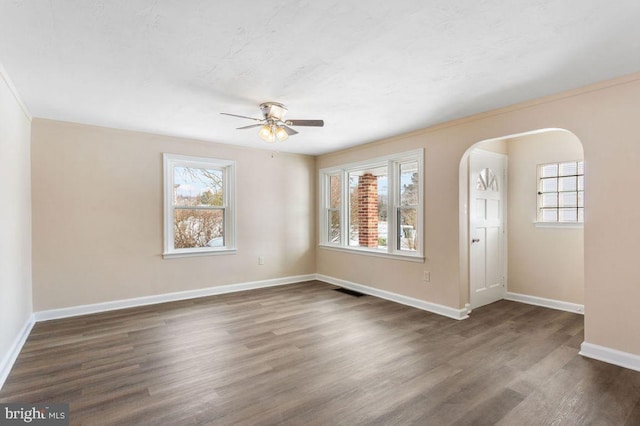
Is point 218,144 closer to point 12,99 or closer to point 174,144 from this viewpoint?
point 174,144

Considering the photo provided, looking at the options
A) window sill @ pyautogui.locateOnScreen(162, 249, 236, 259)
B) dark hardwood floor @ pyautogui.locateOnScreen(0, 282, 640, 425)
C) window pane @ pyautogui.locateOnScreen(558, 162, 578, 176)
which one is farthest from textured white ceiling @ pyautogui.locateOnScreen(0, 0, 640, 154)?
dark hardwood floor @ pyautogui.locateOnScreen(0, 282, 640, 425)

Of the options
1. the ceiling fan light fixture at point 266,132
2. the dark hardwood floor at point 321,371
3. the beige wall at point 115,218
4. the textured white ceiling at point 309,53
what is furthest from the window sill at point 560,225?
the beige wall at point 115,218

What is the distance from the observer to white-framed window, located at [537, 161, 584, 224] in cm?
420

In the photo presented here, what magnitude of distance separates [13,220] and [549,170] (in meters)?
6.18

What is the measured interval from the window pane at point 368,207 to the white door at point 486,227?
49.8 inches

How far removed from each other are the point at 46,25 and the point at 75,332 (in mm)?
3045

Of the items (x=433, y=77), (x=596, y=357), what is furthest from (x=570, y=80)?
(x=596, y=357)

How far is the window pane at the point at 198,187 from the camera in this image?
4.93 meters

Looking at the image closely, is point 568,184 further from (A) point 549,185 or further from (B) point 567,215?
(B) point 567,215

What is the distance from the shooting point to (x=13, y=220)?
2992 mm

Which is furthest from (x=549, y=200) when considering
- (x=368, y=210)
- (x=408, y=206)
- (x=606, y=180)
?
(x=368, y=210)

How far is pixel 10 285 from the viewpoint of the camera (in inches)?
113

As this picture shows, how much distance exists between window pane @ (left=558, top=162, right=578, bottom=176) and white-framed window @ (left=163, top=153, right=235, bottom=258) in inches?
186

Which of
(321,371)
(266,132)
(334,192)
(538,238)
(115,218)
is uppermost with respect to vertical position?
(266,132)
